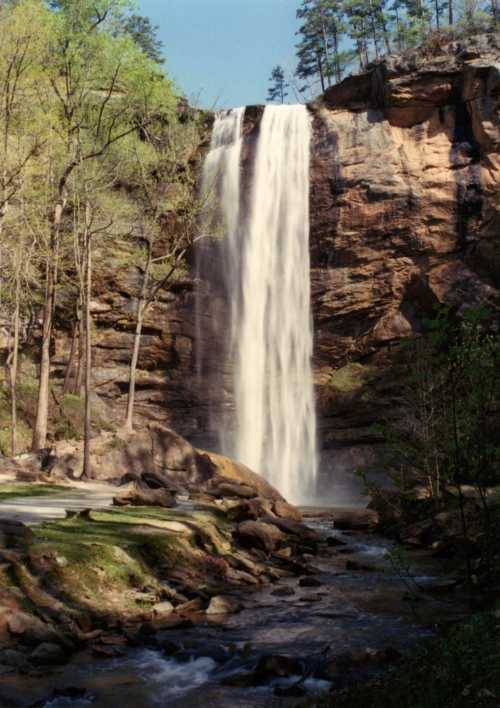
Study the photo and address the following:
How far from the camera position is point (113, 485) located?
20594mm

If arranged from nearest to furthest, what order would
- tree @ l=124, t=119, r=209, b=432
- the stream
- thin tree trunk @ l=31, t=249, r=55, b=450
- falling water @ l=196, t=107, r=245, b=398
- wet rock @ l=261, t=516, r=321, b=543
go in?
the stream → wet rock @ l=261, t=516, r=321, b=543 → thin tree trunk @ l=31, t=249, r=55, b=450 → tree @ l=124, t=119, r=209, b=432 → falling water @ l=196, t=107, r=245, b=398

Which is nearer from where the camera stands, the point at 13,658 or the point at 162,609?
the point at 13,658

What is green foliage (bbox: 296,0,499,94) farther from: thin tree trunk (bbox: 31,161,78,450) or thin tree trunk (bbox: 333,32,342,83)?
thin tree trunk (bbox: 31,161,78,450)

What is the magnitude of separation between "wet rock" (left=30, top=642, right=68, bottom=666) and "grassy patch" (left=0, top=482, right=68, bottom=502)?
7.64 m

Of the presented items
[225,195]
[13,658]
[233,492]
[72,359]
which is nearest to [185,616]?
[13,658]

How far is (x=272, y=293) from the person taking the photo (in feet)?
120

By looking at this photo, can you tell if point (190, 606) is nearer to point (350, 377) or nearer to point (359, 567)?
point (359, 567)

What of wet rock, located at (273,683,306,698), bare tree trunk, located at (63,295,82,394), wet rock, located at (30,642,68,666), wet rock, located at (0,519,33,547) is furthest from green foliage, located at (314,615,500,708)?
bare tree trunk, located at (63,295,82,394)

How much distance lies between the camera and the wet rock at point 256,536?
43.2 feet

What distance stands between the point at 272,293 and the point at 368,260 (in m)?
5.52

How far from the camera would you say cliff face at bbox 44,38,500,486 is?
3384 centimetres

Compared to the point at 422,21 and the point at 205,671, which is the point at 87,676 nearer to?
the point at 205,671

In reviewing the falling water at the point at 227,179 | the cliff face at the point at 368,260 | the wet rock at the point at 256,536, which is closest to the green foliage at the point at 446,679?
the wet rock at the point at 256,536

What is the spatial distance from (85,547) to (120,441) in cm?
1489
